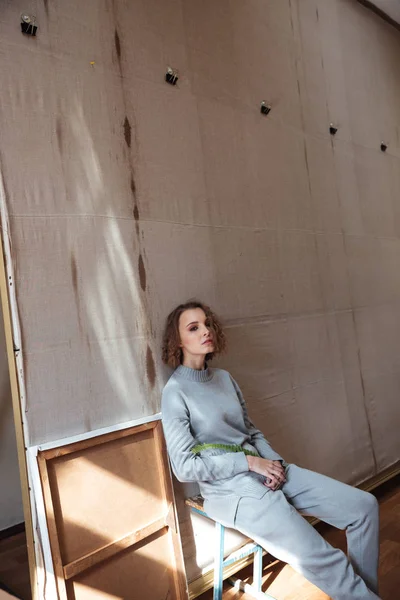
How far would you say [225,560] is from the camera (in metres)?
1.84

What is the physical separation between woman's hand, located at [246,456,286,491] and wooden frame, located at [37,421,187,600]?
0.33m

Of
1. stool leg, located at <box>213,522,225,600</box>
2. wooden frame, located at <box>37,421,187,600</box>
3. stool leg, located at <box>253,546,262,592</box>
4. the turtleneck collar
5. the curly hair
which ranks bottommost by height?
stool leg, located at <box>253,546,262,592</box>

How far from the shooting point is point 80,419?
1728 millimetres

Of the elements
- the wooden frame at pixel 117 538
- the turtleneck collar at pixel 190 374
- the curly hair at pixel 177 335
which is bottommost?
the wooden frame at pixel 117 538

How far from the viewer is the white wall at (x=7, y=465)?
3.01 meters

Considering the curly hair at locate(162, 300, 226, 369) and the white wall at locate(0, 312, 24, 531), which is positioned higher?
the curly hair at locate(162, 300, 226, 369)

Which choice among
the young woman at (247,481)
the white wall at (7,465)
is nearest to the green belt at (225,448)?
the young woman at (247,481)

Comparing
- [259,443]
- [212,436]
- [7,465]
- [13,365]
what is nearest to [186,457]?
[212,436]

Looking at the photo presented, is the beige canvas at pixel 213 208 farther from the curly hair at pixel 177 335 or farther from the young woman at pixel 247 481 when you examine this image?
the young woman at pixel 247 481

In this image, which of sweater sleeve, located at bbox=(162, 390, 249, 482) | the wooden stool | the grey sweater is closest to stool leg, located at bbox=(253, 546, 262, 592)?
the wooden stool

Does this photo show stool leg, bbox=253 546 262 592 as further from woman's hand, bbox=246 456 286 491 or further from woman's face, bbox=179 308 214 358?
woman's face, bbox=179 308 214 358

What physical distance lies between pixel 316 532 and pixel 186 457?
48 centimetres

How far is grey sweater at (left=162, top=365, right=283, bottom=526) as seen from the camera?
173cm

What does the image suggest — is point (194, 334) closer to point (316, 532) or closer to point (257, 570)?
point (316, 532)
